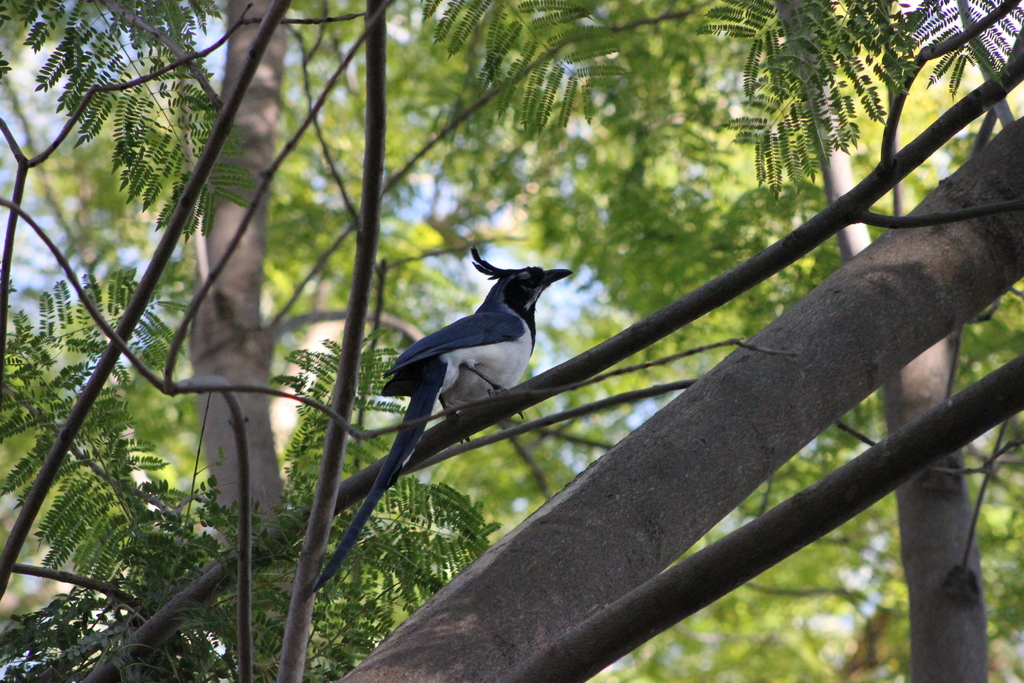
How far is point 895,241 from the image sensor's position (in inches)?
142

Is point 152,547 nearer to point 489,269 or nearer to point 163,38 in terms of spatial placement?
point 163,38

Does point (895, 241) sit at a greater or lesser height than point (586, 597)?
greater

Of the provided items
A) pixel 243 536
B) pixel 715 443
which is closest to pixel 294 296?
pixel 715 443

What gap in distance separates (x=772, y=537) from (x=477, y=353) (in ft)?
8.43

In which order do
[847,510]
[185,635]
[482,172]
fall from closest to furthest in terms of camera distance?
[847,510] → [185,635] → [482,172]

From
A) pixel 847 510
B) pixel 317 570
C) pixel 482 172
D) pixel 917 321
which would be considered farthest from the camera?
pixel 482 172

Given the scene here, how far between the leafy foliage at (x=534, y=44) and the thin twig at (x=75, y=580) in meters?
2.16

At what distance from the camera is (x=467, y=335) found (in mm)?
4574

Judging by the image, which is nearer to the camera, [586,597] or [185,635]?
[586,597]

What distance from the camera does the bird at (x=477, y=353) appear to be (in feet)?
13.5

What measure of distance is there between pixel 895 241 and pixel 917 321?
39cm

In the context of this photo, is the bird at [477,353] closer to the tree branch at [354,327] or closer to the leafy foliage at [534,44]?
the tree branch at [354,327]

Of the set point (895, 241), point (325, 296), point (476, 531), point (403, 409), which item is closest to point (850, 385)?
point (895, 241)

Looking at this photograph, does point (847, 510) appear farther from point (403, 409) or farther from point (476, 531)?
point (403, 409)
